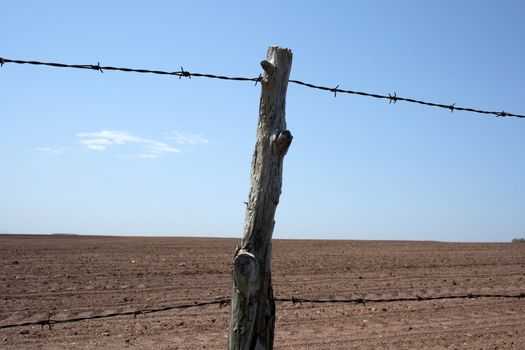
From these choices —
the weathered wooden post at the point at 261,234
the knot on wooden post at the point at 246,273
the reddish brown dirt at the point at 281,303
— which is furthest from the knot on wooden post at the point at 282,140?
the reddish brown dirt at the point at 281,303

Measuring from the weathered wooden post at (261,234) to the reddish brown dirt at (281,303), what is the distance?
4.62 meters

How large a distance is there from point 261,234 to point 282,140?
0.57 meters

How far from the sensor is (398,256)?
72.7 ft

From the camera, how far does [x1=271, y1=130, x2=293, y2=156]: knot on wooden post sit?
3749mm

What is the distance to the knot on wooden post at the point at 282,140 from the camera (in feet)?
12.3

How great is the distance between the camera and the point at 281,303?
38.1 ft

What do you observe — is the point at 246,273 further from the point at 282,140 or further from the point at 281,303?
the point at 281,303

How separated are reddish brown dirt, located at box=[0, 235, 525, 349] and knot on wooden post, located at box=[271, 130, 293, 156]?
5003 millimetres

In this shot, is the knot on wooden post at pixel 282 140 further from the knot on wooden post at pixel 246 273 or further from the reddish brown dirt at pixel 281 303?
the reddish brown dirt at pixel 281 303

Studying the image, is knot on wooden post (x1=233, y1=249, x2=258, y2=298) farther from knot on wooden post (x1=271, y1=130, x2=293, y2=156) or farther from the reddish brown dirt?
the reddish brown dirt

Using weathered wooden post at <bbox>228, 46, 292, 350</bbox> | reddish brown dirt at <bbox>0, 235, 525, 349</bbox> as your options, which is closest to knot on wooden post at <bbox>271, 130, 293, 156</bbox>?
weathered wooden post at <bbox>228, 46, 292, 350</bbox>

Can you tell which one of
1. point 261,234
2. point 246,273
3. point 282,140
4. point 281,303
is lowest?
point 281,303

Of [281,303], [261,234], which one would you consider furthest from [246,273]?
[281,303]

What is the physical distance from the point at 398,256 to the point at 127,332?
1473 centimetres
